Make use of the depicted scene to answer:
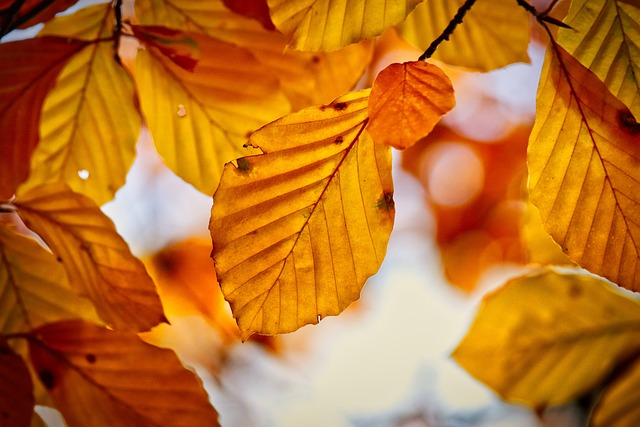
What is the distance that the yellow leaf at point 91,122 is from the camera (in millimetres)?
544

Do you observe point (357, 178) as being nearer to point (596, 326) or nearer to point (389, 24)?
point (389, 24)

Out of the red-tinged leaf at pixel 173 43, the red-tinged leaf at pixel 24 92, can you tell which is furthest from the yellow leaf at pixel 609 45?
the red-tinged leaf at pixel 24 92

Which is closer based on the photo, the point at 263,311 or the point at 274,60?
the point at 263,311

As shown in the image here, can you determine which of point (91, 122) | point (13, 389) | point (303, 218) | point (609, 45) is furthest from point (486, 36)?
point (13, 389)

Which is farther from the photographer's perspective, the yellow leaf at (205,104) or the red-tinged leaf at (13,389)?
the yellow leaf at (205,104)

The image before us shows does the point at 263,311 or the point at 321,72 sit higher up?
the point at 321,72

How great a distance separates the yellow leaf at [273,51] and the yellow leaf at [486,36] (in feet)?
0.27

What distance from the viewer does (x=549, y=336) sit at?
28.7 inches

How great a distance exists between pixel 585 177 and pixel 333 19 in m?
0.21

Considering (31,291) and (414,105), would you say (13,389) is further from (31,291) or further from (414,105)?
(414,105)

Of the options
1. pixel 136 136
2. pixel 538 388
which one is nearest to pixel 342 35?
pixel 136 136

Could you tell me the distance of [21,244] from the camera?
490 millimetres

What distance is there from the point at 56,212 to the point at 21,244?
51 millimetres

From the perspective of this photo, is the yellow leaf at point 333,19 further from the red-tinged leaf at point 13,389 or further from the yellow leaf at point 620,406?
the yellow leaf at point 620,406
